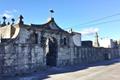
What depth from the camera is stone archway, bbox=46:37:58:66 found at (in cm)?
2594

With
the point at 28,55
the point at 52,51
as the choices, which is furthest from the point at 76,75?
the point at 52,51

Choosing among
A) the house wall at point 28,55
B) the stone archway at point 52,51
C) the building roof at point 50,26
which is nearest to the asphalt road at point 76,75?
the house wall at point 28,55

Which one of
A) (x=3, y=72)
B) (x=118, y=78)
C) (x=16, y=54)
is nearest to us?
(x=118, y=78)

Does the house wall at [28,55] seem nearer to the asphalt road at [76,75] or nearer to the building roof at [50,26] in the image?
the building roof at [50,26]

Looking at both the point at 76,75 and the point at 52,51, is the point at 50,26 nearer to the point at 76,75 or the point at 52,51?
the point at 52,51

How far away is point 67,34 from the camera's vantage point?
91.7ft

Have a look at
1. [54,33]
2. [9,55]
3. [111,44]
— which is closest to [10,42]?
[9,55]

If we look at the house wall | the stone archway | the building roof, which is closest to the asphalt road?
the house wall

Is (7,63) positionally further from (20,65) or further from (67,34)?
(67,34)

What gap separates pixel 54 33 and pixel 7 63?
8.75 metres

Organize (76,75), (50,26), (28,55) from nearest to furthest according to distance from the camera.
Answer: (76,75), (28,55), (50,26)

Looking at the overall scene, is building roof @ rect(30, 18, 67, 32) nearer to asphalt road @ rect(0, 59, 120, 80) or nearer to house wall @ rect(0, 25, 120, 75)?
house wall @ rect(0, 25, 120, 75)

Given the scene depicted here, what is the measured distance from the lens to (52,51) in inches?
1041

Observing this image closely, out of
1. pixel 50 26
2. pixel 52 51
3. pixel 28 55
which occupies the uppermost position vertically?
pixel 50 26
